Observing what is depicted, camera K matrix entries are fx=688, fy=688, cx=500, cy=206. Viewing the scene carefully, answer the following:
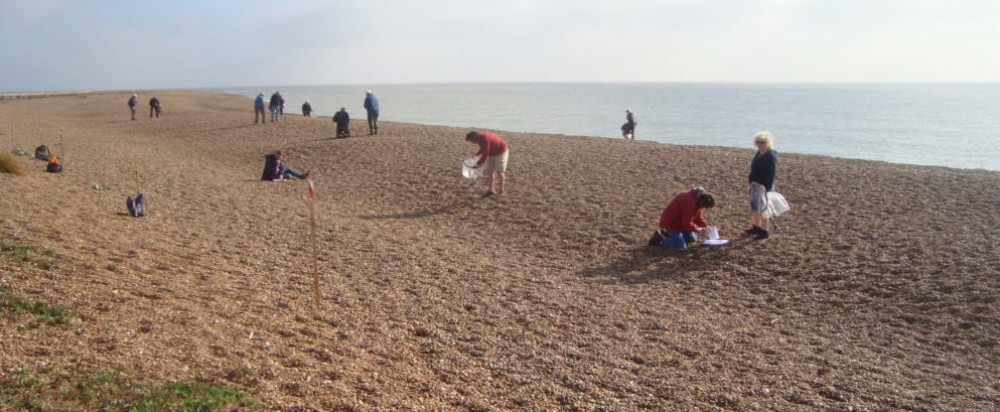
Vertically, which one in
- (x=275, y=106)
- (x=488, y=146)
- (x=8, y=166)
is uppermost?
(x=275, y=106)

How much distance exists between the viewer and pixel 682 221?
10.1 m

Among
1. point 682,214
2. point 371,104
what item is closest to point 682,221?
point 682,214

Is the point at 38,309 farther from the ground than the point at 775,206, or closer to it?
closer to it

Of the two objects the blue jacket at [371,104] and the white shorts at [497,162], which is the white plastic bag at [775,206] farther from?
the blue jacket at [371,104]

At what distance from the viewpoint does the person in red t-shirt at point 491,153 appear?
1339 centimetres

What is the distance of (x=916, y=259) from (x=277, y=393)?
8412 millimetres

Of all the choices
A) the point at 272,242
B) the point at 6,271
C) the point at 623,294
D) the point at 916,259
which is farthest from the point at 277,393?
the point at 916,259

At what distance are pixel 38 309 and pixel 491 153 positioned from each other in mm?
9207

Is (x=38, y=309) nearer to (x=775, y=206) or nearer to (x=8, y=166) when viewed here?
(x=8, y=166)

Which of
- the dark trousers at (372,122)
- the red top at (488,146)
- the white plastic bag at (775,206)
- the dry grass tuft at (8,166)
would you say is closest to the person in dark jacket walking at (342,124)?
the dark trousers at (372,122)

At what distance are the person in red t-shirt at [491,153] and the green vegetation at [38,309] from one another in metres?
8.39

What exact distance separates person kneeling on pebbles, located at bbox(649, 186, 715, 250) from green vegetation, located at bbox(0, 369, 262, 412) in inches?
280

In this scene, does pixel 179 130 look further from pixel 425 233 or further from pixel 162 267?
pixel 162 267

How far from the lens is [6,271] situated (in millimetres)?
6121
